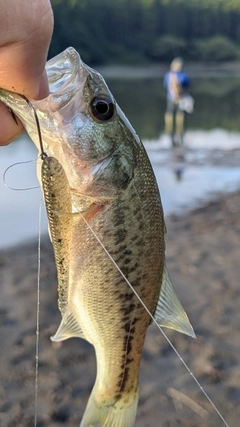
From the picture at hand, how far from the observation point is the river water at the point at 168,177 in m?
10.8

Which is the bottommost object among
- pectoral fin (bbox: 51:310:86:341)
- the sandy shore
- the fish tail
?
the sandy shore

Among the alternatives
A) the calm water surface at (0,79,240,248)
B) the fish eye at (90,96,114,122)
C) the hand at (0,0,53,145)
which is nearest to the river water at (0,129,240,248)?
the calm water surface at (0,79,240,248)

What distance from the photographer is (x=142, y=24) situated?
86438 mm

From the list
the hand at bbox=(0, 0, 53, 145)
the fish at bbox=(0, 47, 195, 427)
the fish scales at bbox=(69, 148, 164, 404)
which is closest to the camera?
the hand at bbox=(0, 0, 53, 145)

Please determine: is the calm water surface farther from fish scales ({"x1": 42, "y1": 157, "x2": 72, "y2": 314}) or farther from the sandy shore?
fish scales ({"x1": 42, "y1": 157, "x2": 72, "y2": 314})

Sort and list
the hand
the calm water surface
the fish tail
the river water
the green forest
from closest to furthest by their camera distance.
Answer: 1. the hand
2. the fish tail
3. the river water
4. the calm water surface
5. the green forest

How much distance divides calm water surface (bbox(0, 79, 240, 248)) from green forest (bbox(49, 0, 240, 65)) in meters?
40.3

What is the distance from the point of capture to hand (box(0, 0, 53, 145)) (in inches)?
64.6

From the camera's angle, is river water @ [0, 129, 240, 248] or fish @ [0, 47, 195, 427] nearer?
fish @ [0, 47, 195, 427]

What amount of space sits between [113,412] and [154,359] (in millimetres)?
2460

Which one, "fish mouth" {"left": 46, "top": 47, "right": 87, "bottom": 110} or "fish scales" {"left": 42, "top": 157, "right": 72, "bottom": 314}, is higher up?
"fish mouth" {"left": 46, "top": 47, "right": 87, "bottom": 110}

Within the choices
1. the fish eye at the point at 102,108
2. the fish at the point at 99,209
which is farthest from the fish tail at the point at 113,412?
the fish eye at the point at 102,108

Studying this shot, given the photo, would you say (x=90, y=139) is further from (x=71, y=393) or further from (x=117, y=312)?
(x=71, y=393)

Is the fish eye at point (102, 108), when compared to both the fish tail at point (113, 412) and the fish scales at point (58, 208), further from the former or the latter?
the fish tail at point (113, 412)
